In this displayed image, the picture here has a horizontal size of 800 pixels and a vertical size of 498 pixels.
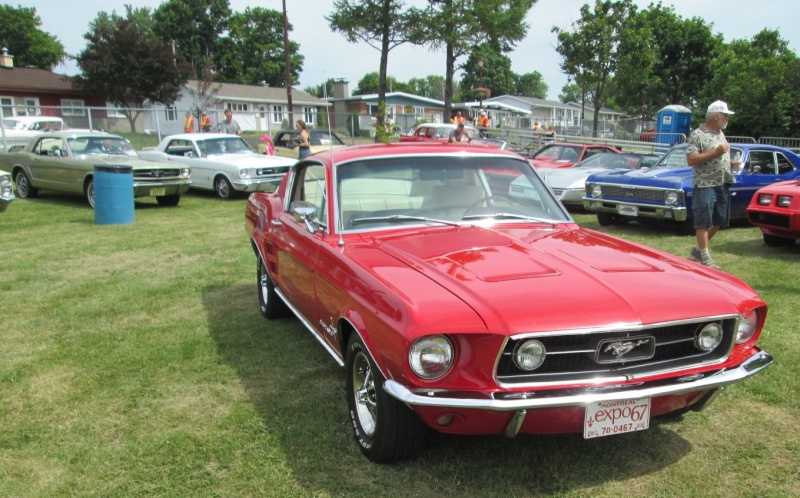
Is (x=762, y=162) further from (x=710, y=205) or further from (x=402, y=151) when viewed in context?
(x=402, y=151)

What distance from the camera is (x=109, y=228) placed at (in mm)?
10562

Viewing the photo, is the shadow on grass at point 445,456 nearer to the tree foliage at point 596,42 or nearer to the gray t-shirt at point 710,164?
the gray t-shirt at point 710,164

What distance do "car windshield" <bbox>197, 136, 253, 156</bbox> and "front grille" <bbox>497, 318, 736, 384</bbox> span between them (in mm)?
13480

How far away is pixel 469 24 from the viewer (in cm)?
2986

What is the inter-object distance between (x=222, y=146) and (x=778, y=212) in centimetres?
1160

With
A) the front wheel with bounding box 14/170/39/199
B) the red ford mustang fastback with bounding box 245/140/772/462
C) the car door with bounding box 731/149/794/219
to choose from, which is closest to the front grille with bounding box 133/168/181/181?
the front wheel with bounding box 14/170/39/199

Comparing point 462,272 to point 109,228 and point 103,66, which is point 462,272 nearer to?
point 109,228

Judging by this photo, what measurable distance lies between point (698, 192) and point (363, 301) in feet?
17.6

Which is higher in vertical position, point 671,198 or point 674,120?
point 674,120

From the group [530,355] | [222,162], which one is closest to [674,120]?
[222,162]

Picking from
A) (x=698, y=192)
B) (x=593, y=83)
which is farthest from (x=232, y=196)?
(x=593, y=83)

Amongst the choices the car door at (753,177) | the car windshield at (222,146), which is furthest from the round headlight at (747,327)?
the car windshield at (222,146)

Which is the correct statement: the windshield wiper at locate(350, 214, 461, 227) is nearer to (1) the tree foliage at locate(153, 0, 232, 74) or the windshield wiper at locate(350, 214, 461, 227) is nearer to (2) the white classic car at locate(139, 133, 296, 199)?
(2) the white classic car at locate(139, 133, 296, 199)

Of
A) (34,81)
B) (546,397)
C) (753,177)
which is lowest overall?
(546,397)
